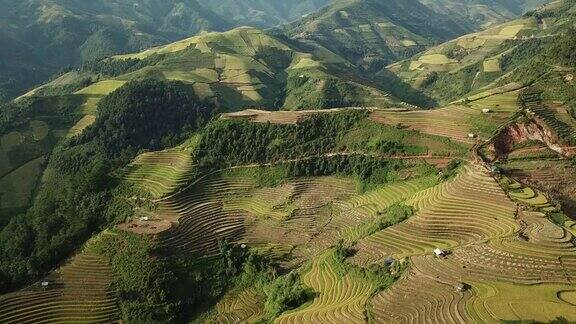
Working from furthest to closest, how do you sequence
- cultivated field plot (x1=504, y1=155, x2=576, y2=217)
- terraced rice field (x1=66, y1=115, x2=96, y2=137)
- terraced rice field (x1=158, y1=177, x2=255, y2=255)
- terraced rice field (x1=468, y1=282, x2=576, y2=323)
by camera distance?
terraced rice field (x1=66, y1=115, x2=96, y2=137) < terraced rice field (x1=158, y1=177, x2=255, y2=255) < cultivated field plot (x1=504, y1=155, x2=576, y2=217) < terraced rice field (x1=468, y1=282, x2=576, y2=323)

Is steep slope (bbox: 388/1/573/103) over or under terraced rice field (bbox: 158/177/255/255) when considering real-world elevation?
over

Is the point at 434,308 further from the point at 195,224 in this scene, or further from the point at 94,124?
the point at 94,124

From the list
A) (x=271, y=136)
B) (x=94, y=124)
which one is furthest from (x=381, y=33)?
(x=271, y=136)

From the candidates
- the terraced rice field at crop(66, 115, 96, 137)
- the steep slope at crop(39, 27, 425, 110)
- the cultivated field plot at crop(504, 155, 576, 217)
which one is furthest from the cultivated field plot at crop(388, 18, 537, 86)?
the cultivated field plot at crop(504, 155, 576, 217)

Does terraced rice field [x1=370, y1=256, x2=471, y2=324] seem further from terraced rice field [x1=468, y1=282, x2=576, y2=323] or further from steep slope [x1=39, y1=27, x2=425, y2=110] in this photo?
steep slope [x1=39, y1=27, x2=425, y2=110]

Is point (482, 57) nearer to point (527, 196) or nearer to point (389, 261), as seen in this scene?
point (527, 196)

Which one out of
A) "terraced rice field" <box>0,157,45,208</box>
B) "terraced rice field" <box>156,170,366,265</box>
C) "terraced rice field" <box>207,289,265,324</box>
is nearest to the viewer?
"terraced rice field" <box>207,289,265,324</box>
